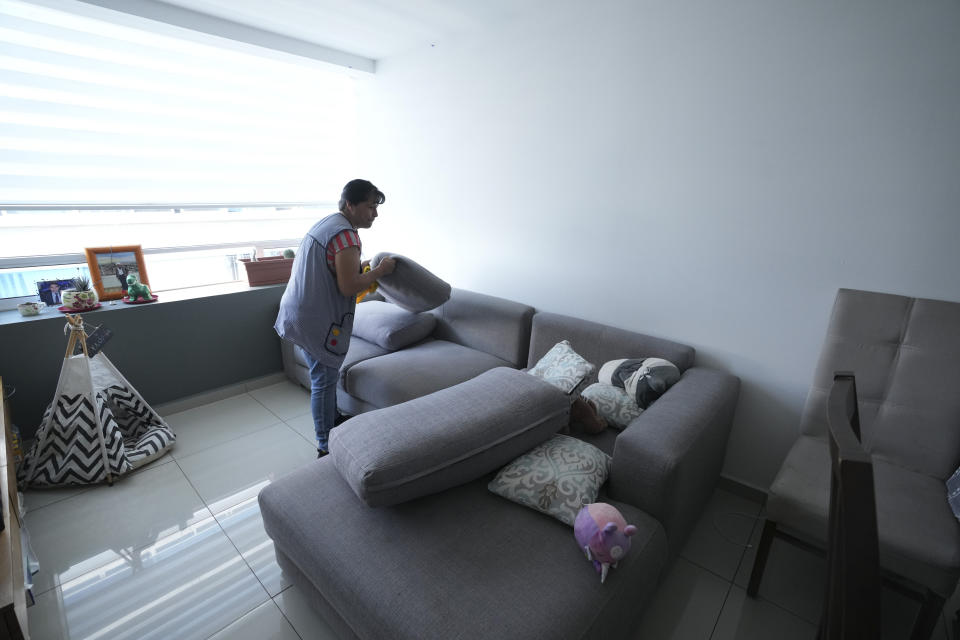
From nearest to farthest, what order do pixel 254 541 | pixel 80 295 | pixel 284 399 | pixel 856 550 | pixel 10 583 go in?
pixel 856 550, pixel 10 583, pixel 254 541, pixel 80 295, pixel 284 399

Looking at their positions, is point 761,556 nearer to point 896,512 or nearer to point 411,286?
point 896,512

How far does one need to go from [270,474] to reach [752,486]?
2.42 metres

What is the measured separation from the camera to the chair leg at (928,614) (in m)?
1.20

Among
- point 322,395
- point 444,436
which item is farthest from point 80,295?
point 444,436

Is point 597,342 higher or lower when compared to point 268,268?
lower

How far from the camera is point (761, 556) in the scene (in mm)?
1511

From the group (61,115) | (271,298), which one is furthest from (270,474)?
(61,115)

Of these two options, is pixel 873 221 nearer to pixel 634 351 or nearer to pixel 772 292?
pixel 772 292

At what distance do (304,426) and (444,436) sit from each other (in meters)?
1.70

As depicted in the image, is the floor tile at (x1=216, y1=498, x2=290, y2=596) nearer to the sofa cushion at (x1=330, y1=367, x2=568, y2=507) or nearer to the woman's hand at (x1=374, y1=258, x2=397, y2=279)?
the sofa cushion at (x1=330, y1=367, x2=568, y2=507)

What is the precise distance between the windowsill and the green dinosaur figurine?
0.18ft

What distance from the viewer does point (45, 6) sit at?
216 cm

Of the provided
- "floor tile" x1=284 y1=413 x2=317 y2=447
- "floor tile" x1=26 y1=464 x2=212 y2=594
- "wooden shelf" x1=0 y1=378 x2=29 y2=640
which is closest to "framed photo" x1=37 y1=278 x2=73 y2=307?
"floor tile" x1=26 y1=464 x2=212 y2=594

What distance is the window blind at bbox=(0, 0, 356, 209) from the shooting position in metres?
2.27
